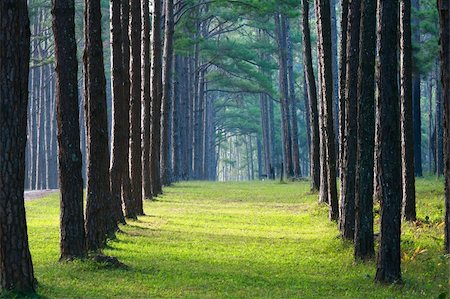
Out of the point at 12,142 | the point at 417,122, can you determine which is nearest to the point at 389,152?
the point at 12,142

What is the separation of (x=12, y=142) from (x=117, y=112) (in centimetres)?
1036

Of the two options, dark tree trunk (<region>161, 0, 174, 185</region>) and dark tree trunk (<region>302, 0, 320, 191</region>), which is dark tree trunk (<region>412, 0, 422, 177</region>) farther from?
dark tree trunk (<region>161, 0, 174, 185</region>)

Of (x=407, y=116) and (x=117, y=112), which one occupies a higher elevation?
(x=117, y=112)

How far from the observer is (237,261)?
17.2m

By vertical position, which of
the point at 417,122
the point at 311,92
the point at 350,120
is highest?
the point at 311,92

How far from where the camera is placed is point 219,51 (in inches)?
2724

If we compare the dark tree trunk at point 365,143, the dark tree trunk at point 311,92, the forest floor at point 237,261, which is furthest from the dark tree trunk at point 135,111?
the dark tree trunk at point 365,143

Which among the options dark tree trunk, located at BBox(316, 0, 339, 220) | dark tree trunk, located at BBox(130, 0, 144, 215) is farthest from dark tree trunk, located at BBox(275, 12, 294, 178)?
dark tree trunk, located at BBox(316, 0, 339, 220)

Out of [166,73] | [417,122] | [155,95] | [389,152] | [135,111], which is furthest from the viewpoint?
[417,122]

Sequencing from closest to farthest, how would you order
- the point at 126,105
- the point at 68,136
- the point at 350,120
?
the point at 68,136, the point at 350,120, the point at 126,105

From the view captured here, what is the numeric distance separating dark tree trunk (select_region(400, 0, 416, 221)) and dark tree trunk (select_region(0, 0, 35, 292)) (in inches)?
440

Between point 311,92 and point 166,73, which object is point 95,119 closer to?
point 311,92

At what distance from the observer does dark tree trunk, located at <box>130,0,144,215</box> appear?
26906mm

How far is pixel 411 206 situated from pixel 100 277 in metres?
9.32
